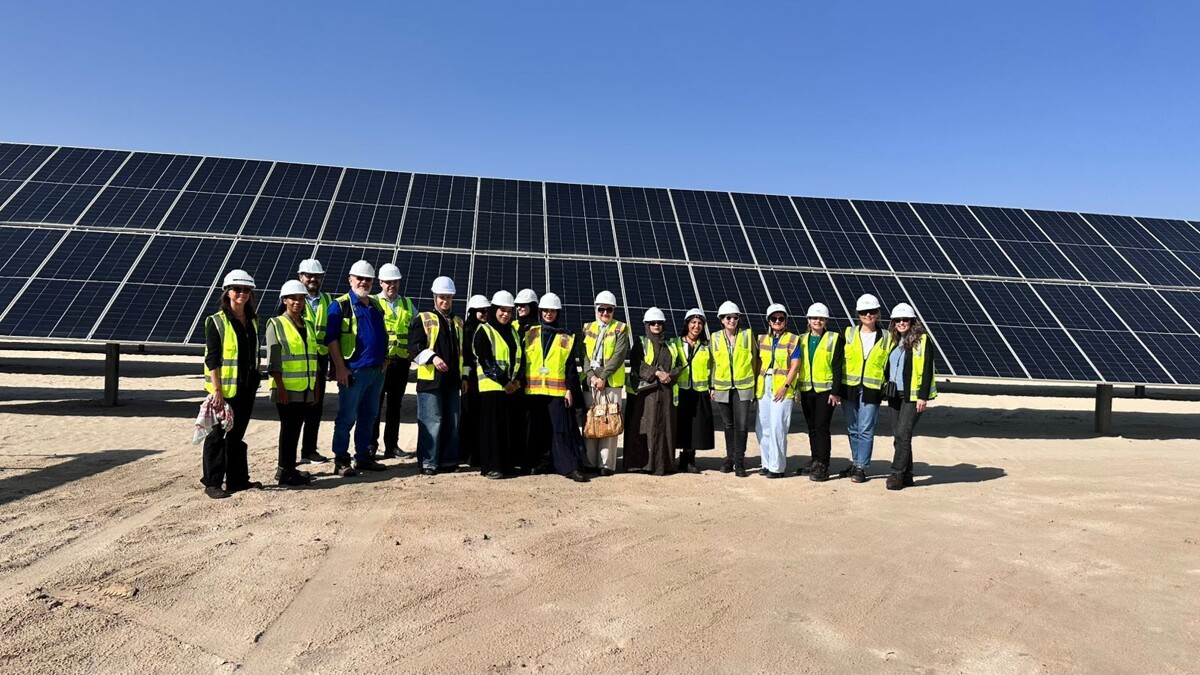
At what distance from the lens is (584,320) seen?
36.1ft

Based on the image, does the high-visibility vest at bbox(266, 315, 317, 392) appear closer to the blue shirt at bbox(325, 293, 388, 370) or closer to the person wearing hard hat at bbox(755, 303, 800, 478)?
the blue shirt at bbox(325, 293, 388, 370)

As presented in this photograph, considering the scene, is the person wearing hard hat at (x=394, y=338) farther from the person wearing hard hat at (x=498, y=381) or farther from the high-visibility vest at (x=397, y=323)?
the person wearing hard hat at (x=498, y=381)

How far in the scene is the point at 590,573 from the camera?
15.6 ft

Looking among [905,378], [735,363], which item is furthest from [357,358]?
[905,378]

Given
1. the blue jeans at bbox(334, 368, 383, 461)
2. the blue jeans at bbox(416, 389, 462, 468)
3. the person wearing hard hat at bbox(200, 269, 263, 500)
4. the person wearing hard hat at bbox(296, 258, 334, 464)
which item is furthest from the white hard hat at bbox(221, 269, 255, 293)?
the blue jeans at bbox(416, 389, 462, 468)

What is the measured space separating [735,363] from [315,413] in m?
4.35

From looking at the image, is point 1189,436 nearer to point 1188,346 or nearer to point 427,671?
point 1188,346

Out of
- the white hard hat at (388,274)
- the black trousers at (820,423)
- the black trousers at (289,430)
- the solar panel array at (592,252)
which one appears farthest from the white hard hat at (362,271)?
the black trousers at (820,423)

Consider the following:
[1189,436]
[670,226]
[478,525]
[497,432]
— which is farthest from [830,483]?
[1189,436]

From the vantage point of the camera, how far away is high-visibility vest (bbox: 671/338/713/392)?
26.9 ft

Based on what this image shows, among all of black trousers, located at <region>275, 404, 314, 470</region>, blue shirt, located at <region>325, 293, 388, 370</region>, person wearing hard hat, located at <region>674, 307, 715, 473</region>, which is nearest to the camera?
black trousers, located at <region>275, 404, 314, 470</region>

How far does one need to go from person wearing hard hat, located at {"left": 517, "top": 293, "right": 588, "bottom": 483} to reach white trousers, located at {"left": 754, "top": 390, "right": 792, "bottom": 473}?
197 cm

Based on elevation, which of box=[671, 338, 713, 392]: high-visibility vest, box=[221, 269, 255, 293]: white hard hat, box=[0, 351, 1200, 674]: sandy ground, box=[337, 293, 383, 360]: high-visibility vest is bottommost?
box=[0, 351, 1200, 674]: sandy ground

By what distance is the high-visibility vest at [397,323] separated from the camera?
779 cm
